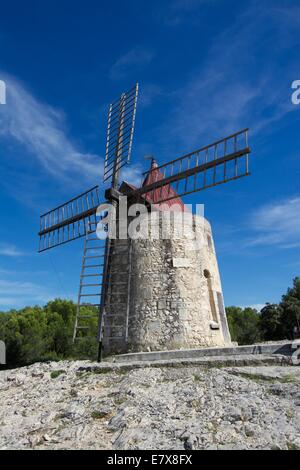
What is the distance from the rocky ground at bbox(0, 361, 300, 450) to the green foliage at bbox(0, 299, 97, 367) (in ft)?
23.9

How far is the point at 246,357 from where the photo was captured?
6359mm

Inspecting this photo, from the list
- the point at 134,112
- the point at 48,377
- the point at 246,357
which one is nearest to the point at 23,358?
the point at 48,377

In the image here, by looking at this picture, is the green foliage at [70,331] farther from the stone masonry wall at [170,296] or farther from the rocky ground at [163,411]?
the rocky ground at [163,411]

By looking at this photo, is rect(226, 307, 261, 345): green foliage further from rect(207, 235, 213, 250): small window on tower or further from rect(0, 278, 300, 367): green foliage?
rect(207, 235, 213, 250): small window on tower

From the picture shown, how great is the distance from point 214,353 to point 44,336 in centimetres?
2317

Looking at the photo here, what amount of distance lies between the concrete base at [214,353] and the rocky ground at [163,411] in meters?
0.66

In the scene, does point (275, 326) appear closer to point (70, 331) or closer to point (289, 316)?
point (289, 316)

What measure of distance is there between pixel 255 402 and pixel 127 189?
824cm

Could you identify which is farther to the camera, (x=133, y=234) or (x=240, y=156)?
(x=133, y=234)

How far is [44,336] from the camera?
89.8 ft

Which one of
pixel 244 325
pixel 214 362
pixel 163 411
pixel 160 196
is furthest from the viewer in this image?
pixel 244 325

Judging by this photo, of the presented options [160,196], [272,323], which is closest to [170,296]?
[160,196]
